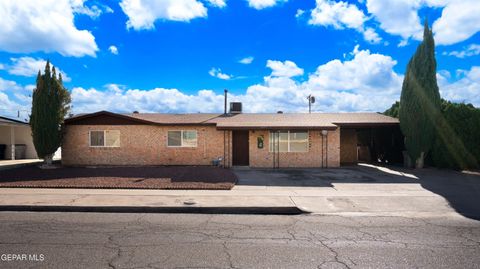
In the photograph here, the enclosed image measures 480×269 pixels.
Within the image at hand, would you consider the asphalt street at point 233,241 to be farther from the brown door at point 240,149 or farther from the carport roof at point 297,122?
the brown door at point 240,149

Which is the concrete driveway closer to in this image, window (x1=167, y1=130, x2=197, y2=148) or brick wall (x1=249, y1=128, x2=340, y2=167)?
brick wall (x1=249, y1=128, x2=340, y2=167)

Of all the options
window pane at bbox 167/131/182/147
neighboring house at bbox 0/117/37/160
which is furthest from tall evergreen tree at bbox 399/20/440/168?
neighboring house at bbox 0/117/37/160

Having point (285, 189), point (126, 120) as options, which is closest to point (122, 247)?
point (285, 189)

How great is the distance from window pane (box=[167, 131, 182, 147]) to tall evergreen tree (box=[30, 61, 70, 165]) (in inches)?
225

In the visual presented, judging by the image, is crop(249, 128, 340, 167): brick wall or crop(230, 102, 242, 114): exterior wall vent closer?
crop(249, 128, 340, 167): brick wall

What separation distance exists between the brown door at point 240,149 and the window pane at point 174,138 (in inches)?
119

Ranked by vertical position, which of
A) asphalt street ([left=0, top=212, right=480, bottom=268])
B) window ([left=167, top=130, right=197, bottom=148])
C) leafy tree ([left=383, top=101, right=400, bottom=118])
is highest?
leafy tree ([left=383, top=101, right=400, bottom=118])

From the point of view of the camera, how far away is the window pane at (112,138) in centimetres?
1861

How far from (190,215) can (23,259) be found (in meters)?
3.62

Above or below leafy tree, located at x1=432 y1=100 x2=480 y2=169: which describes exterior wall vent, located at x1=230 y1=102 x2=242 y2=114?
above

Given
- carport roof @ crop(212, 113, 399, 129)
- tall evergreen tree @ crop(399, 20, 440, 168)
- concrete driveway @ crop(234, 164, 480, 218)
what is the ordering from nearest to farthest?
concrete driveway @ crop(234, 164, 480, 218) < carport roof @ crop(212, 113, 399, 129) < tall evergreen tree @ crop(399, 20, 440, 168)

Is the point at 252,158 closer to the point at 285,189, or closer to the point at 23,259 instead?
the point at 285,189

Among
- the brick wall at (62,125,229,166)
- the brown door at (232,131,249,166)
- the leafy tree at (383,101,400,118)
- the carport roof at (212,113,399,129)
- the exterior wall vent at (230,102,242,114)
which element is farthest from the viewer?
the leafy tree at (383,101,400,118)

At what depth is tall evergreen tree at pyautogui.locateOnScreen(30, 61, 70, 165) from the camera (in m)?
17.0
